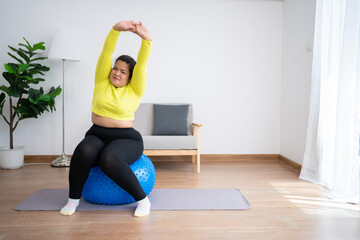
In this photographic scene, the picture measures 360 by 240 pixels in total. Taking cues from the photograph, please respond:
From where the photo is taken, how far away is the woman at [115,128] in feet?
6.93

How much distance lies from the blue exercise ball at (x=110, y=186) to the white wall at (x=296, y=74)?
7.22 ft

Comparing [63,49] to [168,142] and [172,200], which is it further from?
[172,200]

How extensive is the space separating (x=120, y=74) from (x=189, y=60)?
227cm

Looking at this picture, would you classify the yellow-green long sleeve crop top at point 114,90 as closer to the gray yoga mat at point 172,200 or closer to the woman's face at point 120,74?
the woman's face at point 120,74

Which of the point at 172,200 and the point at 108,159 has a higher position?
the point at 108,159

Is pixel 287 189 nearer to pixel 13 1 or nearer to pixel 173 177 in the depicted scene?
pixel 173 177

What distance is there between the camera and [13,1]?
4195mm

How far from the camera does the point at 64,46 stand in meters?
3.87

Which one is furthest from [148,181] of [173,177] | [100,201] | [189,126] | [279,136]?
[279,136]

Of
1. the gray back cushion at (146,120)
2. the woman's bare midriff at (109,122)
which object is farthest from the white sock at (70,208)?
the gray back cushion at (146,120)

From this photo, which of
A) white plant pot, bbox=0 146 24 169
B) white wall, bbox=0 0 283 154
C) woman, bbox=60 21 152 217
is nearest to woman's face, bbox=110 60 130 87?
woman, bbox=60 21 152 217

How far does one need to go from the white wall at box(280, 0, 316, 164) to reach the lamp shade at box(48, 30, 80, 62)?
279 cm

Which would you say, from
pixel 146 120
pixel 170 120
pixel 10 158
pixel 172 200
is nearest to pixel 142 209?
pixel 172 200

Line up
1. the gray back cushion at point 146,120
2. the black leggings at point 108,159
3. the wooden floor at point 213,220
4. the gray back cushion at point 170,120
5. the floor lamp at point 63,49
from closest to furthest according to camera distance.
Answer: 1. the wooden floor at point 213,220
2. the black leggings at point 108,159
3. the floor lamp at point 63,49
4. the gray back cushion at point 170,120
5. the gray back cushion at point 146,120
